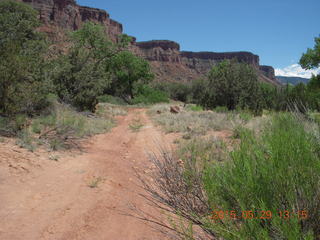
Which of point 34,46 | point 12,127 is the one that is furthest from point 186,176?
point 34,46

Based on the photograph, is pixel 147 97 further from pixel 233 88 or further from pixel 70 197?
pixel 70 197

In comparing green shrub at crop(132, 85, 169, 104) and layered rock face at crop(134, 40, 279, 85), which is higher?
layered rock face at crop(134, 40, 279, 85)

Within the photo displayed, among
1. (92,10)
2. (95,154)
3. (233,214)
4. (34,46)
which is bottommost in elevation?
(95,154)

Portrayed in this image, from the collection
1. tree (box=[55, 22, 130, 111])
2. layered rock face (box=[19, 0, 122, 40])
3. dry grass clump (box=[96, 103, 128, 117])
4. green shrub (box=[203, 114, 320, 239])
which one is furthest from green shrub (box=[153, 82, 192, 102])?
green shrub (box=[203, 114, 320, 239])

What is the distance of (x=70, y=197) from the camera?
13.1 feet

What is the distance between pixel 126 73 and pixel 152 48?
101 m

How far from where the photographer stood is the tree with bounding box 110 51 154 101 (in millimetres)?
33000

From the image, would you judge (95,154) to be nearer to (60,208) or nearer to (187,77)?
(60,208)

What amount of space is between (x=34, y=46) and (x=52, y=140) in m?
6.47

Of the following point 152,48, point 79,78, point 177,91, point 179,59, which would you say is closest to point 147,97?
point 79,78

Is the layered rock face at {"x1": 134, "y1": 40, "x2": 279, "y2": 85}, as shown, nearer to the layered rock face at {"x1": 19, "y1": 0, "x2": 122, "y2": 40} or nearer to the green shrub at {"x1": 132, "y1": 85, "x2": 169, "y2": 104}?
the layered rock face at {"x1": 19, "y1": 0, "x2": 122, "y2": 40}

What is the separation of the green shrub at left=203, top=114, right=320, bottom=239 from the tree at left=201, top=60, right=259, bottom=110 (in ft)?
44.9

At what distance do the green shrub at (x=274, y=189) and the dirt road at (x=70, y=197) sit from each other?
1.37 meters

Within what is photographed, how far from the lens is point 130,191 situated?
4336 millimetres
